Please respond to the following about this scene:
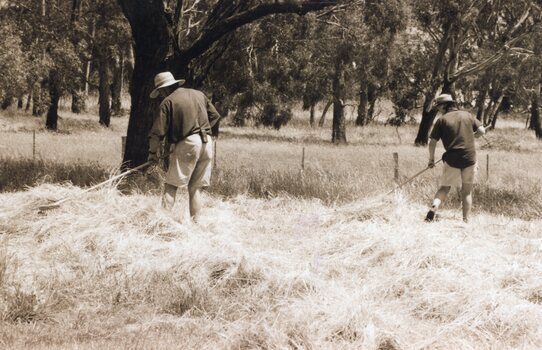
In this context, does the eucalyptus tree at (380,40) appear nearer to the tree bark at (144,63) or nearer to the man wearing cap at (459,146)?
the tree bark at (144,63)

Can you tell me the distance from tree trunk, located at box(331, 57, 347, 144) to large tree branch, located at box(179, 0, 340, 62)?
16.5 metres

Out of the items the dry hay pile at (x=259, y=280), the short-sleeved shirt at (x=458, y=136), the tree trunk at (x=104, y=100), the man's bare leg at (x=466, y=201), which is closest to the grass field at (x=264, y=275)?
the dry hay pile at (x=259, y=280)

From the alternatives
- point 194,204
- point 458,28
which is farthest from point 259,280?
point 458,28

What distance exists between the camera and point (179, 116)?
794cm

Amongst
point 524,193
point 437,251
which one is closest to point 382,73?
point 524,193

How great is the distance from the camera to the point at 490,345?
15.2 ft

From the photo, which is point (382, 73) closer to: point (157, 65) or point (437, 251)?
point (157, 65)

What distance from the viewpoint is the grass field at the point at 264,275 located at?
15.4 feet

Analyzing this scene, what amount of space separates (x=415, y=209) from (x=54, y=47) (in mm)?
19678

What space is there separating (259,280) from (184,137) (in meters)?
2.71

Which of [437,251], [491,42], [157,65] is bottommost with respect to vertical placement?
[437,251]

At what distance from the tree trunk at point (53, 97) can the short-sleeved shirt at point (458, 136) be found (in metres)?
20.7

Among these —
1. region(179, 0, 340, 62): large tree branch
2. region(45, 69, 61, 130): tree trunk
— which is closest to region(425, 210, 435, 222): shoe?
region(179, 0, 340, 62): large tree branch

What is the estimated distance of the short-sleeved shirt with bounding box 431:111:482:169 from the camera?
8.82 metres
